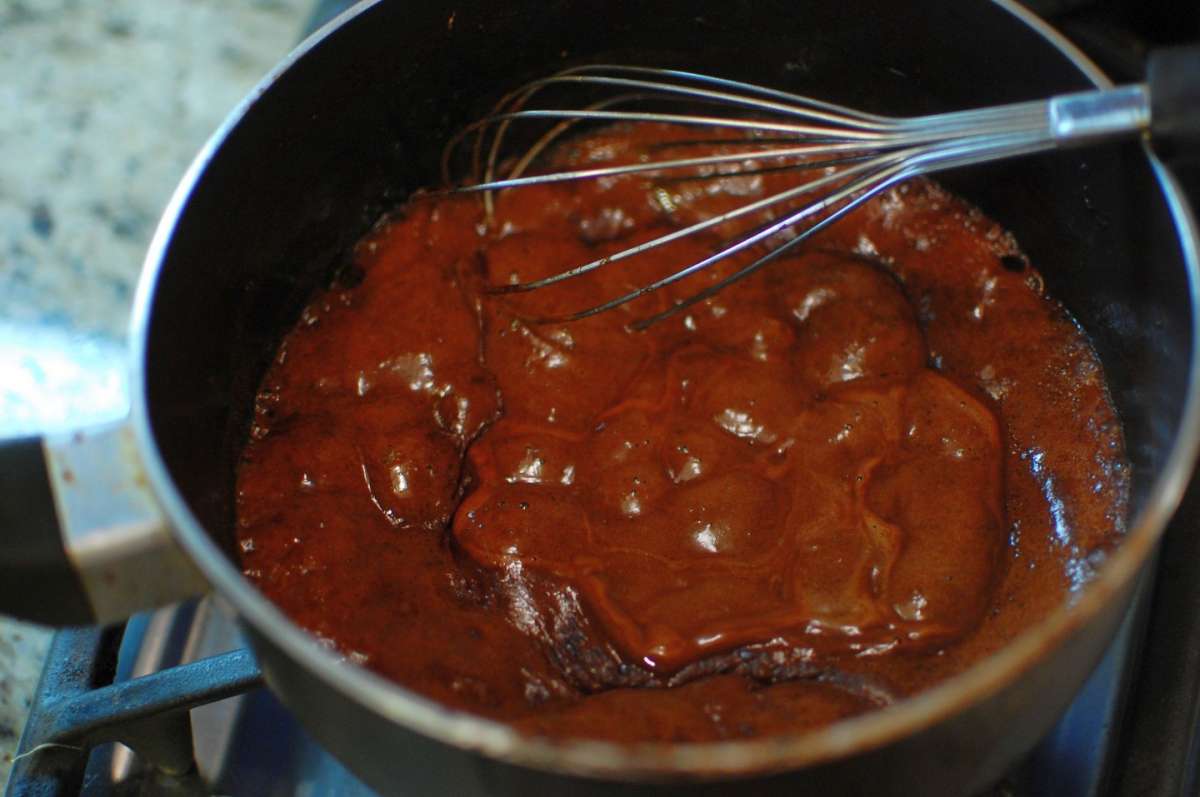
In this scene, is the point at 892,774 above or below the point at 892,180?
below

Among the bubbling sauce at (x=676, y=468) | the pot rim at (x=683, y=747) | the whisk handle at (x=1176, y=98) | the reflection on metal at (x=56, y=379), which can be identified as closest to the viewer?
the pot rim at (x=683, y=747)

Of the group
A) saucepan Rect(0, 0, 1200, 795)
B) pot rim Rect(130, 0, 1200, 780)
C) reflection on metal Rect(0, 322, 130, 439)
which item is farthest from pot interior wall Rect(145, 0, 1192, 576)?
reflection on metal Rect(0, 322, 130, 439)

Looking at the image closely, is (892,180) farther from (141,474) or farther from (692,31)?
(141,474)

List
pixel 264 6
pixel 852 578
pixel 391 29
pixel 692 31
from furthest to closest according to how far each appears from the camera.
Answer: pixel 264 6, pixel 692 31, pixel 391 29, pixel 852 578

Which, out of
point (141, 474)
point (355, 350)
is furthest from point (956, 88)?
point (141, 474)

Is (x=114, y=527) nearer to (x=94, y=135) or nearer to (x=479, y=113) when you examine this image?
(x=479, y=113)

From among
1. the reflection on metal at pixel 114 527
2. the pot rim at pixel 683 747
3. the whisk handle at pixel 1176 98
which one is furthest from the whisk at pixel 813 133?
the reflection on metal at pixel 114 527

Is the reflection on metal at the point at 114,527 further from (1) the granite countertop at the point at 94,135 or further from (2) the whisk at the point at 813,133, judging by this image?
(1) the granite countertop at the point at 94,135
